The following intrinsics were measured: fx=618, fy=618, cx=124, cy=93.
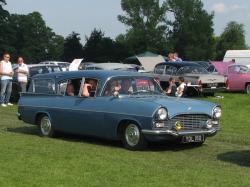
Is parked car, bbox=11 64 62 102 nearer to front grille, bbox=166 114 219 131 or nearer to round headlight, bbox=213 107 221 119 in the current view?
round headlight, bbox=213 107 221 119

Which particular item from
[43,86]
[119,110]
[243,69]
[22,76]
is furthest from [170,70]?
[119,110]

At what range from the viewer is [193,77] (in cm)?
2381

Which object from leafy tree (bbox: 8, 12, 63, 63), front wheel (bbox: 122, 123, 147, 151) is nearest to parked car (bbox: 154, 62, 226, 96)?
front wheel (bbox: 122, 123, 147, 151)

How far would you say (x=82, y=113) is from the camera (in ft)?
39.6

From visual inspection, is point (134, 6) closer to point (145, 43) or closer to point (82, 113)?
point (145, 43)

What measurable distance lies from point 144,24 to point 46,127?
9470cm

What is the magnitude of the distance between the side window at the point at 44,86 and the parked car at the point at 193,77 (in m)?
10.6

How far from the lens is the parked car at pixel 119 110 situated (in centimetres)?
1081

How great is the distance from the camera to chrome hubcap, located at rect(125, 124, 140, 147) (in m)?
11.1

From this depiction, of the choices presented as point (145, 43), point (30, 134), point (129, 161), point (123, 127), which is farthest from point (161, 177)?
point (145, 43)

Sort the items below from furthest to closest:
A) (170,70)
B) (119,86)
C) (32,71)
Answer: (170,70) < (32,71) < (119,86)

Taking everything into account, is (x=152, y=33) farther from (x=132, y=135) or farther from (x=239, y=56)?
(x=132, y=135)

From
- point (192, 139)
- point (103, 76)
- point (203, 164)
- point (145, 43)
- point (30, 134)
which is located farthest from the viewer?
point (145, 43)

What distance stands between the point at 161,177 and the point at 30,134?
19.6ft
